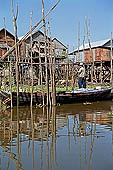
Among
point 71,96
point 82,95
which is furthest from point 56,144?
point 82,95

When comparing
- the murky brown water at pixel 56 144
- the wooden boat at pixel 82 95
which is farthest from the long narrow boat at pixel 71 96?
the murky brown water at pixel 56 144

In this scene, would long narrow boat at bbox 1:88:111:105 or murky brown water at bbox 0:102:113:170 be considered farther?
long narrow boat at bbox 1:88:111:105

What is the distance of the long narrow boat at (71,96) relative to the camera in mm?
10602

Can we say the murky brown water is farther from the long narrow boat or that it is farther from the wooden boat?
the wooden boat

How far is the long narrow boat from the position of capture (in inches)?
417

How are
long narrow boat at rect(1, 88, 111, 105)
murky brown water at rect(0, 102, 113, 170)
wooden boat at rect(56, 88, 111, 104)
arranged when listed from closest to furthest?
murky brown water at rect(0, 102, 113, 170) → long narrow boat at rect(1, 88, 111, 105) → wooden boat at rect(56, 88, 111, 104)

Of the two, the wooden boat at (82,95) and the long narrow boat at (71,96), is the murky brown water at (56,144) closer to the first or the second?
the long narrow boat at (71,96)

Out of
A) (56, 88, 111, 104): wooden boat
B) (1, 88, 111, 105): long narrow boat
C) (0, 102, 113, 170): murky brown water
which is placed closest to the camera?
(0, 102, 113, 170): murky brown water

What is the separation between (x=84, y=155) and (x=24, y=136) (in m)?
1.81

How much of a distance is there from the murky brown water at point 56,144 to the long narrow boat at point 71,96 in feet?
9.65

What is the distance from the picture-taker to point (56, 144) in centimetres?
497

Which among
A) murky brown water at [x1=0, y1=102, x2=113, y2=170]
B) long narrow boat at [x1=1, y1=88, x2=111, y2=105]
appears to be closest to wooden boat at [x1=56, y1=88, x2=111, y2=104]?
long narrow boat at [x1=1, y1=88, x2=111, y2=105]

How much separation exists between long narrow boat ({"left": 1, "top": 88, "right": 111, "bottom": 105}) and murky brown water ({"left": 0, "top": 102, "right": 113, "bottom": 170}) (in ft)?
9.65

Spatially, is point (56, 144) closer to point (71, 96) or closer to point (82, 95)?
point (71, 96)
